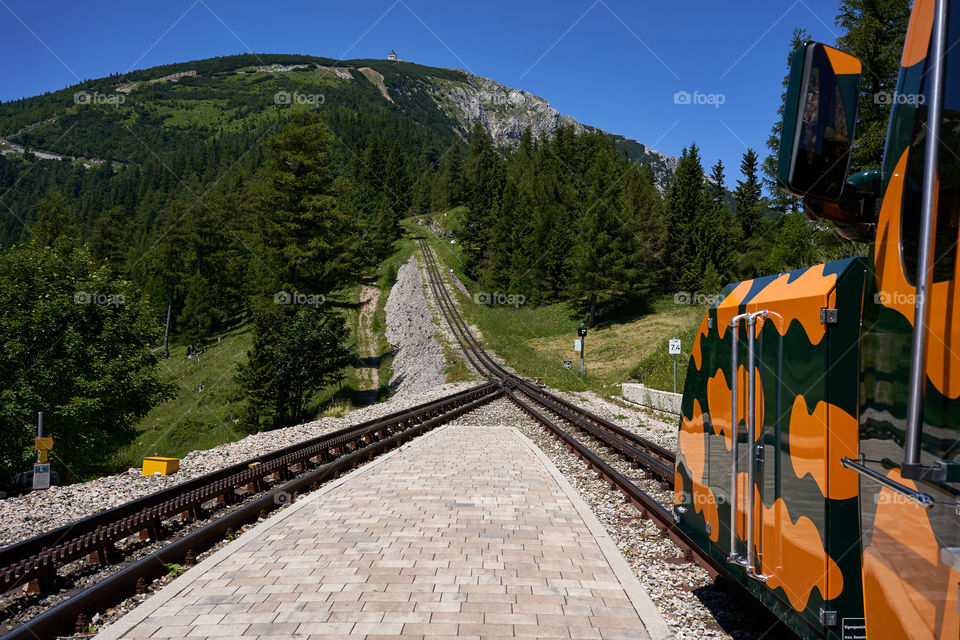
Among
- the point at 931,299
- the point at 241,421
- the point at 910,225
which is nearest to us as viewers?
the point at 931,299

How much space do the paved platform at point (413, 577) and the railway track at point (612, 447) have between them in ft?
2.71

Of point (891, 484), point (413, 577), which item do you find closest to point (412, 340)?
point (413, 577)

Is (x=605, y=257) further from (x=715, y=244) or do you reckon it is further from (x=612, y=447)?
(x=612, y=447)

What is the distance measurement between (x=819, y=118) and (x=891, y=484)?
1619mm

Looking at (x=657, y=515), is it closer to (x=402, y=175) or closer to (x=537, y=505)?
(x=537, y=505)

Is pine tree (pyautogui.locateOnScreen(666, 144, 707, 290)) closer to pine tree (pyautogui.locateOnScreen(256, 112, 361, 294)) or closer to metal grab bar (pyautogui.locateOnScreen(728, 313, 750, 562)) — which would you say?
pine tree (pyautogui.locateOnScreen(256, 112, 361, 294))

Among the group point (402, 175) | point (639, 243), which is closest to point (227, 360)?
point (639, 243)

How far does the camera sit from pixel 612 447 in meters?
13.3

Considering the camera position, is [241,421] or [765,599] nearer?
[765,599]

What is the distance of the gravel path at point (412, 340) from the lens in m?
36.9

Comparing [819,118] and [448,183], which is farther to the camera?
[448,183]

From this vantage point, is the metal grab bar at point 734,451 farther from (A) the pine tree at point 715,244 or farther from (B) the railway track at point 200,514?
(A) the pine tree at point 715,244

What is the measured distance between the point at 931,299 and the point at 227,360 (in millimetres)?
51028

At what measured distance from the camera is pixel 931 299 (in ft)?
7.36
